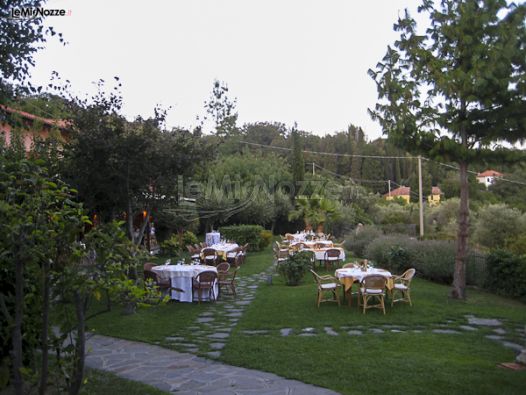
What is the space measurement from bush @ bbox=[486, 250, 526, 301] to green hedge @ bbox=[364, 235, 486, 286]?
1.64ft

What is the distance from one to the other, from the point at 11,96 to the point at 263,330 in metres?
5.49

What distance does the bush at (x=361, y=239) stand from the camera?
2094 cm

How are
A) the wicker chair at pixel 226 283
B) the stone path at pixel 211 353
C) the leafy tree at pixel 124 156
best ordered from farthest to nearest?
the wicker chair at pixel 226 283 < the leafy tree at pixel 124 156 < the stone path at pixel 211 353

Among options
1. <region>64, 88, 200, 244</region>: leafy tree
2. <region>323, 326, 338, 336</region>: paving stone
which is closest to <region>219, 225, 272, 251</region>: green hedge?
<region>64, 88, 200, 244</region>: leafy tree

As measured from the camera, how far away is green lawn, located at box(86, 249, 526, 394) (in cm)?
578

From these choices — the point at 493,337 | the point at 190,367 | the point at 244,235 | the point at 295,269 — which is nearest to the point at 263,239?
the point at 244,235

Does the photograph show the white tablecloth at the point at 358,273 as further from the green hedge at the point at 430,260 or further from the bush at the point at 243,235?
the bush at the point at 243,235

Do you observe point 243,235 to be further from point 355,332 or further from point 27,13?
point 27,13

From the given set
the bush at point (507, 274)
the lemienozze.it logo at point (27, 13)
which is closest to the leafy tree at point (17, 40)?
the lemienozze.it logo at point (27, 13)

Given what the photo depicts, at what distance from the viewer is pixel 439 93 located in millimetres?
10875

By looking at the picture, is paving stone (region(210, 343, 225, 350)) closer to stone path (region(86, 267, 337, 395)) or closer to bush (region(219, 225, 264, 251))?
stone path (region(86, 267, 337, 395))

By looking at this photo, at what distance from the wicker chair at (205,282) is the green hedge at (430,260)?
681 cm

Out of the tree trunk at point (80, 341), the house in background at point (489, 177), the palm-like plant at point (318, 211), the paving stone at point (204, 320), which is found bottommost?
the paving stone at point (204, 320)

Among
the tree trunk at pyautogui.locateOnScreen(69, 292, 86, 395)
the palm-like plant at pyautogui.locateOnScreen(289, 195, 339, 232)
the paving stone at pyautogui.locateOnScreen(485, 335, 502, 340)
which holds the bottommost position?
the paving stone at pyautogui.locateOnScreen(485, 335, 502, 340)
